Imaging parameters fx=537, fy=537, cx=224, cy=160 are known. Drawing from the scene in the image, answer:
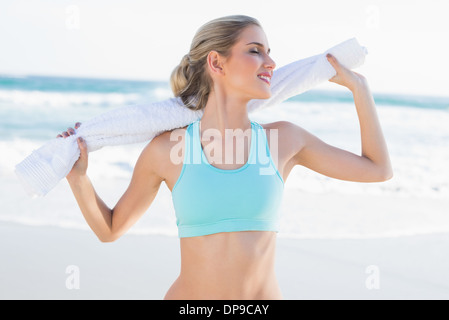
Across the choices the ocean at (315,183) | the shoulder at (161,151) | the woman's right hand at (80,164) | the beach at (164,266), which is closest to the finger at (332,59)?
the shoulder at (161,151)

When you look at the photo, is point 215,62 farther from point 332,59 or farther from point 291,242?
point 291,242

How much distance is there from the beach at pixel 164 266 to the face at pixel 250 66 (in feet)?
7.68

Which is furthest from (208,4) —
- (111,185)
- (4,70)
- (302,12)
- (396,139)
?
(111,185)

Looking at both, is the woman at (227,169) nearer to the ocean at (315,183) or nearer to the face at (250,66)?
the face at (250,66)

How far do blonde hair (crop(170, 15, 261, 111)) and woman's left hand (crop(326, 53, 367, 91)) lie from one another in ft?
1.36

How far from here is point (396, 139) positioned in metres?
13.4

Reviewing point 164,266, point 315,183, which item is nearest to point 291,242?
point 164,266

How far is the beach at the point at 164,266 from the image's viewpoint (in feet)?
13.5

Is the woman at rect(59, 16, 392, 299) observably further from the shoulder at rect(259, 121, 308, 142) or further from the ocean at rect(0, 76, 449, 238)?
the ocean at rect(0, 76, 449, 238)

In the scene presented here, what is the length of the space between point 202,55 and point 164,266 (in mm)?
2619
